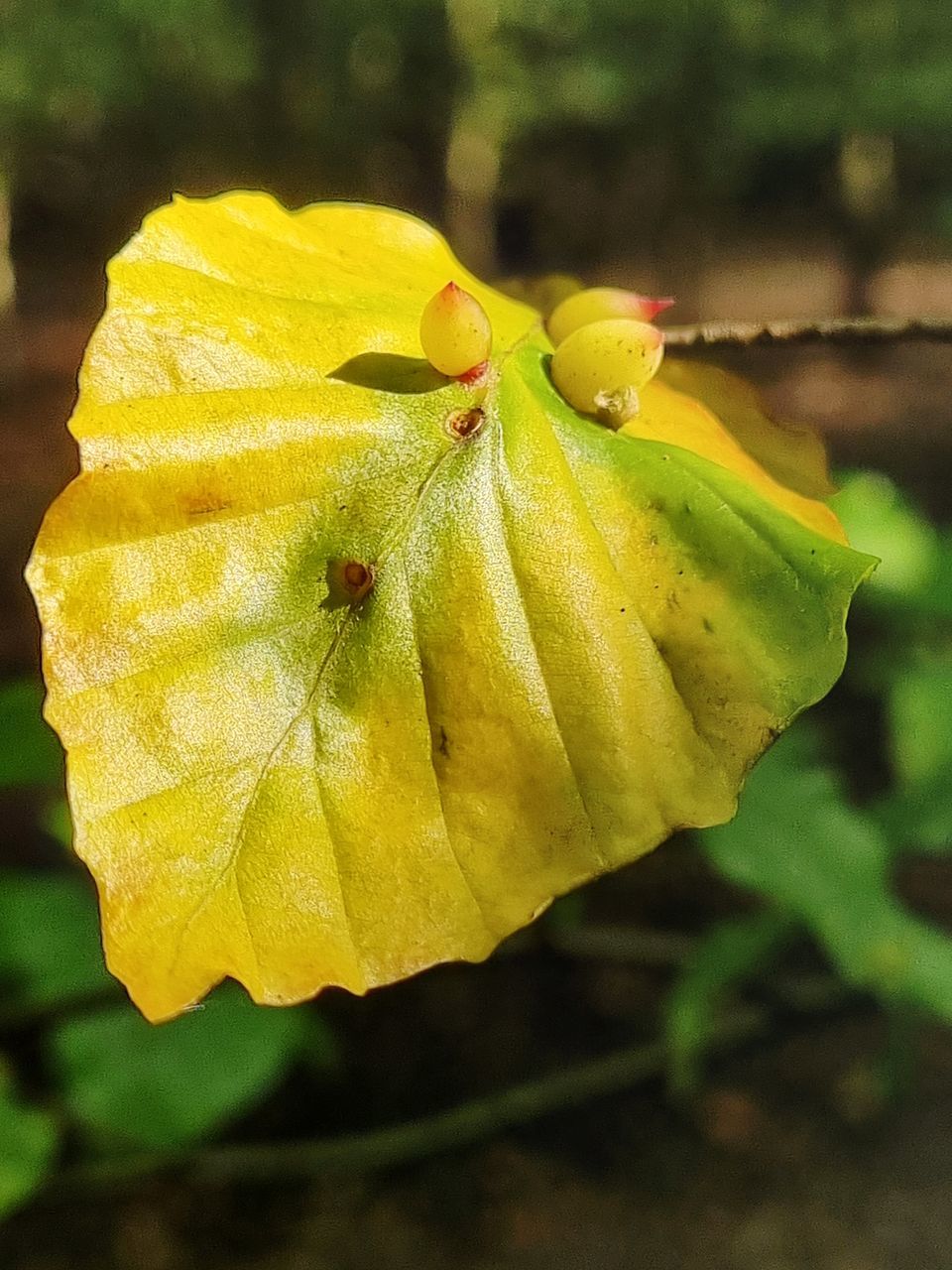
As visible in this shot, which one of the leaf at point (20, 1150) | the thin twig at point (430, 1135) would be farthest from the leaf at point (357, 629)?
the thin twig at point (430, 1135)

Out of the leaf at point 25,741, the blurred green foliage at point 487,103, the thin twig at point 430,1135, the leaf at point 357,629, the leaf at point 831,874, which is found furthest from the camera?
the blurred green foliage at point 487,103

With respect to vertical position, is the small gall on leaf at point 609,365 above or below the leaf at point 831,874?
above

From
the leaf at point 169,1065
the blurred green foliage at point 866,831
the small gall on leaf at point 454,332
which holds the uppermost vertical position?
the small gall on leaf at point 454,332

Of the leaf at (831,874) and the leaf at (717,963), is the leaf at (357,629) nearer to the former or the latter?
the leaf at (831,874)

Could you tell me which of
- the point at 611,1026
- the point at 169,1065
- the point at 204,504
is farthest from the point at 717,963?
the point at 204,504

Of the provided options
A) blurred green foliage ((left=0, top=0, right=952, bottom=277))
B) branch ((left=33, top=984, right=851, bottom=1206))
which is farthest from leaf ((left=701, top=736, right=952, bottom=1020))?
blurred green foliage ((left=0, top=0, right=952, bottom=277))

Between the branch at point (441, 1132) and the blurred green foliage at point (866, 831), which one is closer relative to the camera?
the blurred green foliage at point (866, 831)

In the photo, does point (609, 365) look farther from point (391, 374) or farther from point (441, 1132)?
point (441, 1132)

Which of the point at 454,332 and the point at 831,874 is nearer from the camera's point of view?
the point at 454,332
